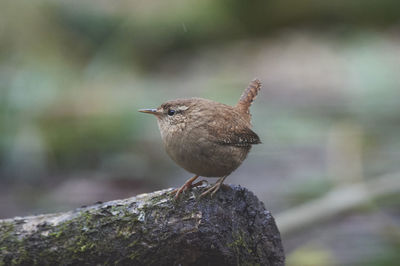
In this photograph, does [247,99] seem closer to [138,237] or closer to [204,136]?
[204,136]

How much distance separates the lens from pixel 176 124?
3660 mm

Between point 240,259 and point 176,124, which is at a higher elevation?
point 176,124

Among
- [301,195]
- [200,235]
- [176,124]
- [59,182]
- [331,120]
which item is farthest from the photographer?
[331,120]

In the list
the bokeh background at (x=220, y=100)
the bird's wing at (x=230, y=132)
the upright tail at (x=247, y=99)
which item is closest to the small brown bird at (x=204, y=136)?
the bird's wing at (x=230, y=132)

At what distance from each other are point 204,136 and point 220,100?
12.7ft

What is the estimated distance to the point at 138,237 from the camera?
2.82m

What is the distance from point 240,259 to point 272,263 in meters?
0.19

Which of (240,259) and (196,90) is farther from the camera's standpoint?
(196,90)

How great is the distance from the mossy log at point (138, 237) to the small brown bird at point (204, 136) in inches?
12.1

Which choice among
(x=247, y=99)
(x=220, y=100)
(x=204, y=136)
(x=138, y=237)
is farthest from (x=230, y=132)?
(x=220, y=100)

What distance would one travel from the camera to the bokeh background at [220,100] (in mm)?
5656

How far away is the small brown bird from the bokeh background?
130 cm

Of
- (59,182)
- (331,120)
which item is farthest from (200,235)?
(331,120)

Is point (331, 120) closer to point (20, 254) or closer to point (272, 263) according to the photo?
point (272, 263)
